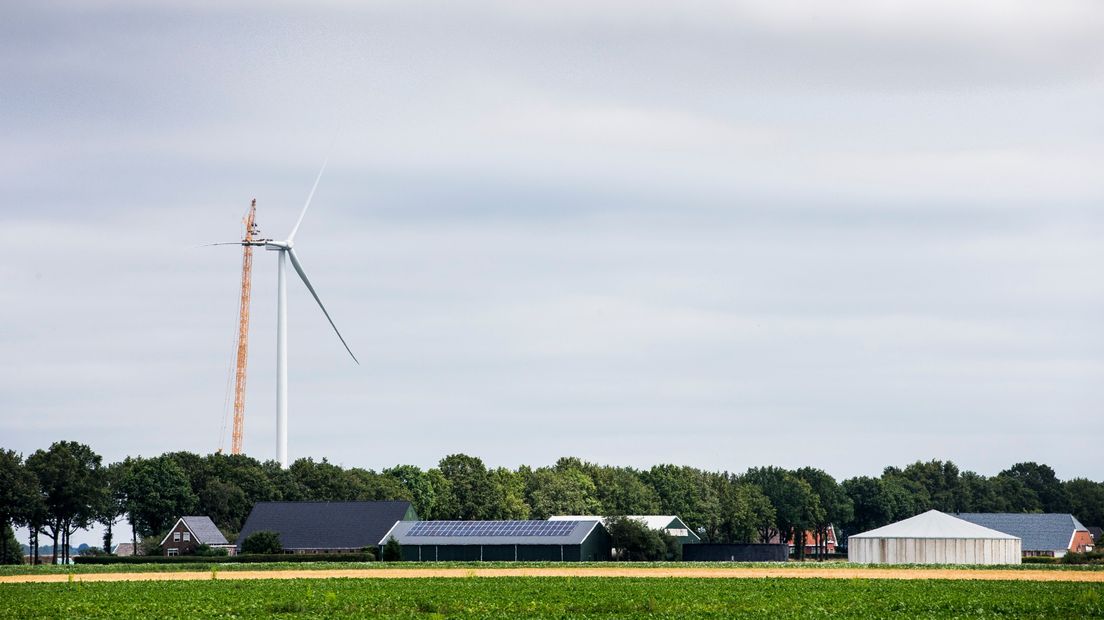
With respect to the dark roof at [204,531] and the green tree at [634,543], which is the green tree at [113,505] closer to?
the dark roof at [204,531]

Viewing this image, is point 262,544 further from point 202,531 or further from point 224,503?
point 224,503

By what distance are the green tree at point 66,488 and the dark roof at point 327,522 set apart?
1667 cm

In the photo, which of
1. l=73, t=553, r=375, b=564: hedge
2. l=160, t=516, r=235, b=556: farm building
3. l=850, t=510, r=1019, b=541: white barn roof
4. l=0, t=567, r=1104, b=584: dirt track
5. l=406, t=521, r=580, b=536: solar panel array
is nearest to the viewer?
l=0, t=567, r=1104, b=584: dirt track

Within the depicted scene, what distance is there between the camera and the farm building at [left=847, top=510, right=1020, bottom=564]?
122375 millimetres

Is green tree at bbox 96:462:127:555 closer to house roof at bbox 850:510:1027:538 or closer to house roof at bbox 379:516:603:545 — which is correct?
house roof at bbox 379:516:603:545

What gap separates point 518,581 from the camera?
78562 millimetres

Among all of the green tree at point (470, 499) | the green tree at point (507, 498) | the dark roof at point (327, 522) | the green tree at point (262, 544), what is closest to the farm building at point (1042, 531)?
the green tree at point (507, 498)

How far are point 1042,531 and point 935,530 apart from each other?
A: 227 feet

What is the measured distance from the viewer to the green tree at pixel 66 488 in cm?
14838

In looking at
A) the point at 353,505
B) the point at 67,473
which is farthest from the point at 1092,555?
the point at 67,473

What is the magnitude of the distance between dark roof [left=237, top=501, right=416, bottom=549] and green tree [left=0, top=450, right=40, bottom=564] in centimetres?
2171

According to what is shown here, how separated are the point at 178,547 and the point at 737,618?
369 feet

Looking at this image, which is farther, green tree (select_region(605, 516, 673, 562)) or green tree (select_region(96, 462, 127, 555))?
green tree (select_region(96, 462, 127, 555))

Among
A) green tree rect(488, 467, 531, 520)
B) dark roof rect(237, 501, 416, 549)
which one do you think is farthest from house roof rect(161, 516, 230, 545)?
green tree rect(488, 467, 531, 520)
